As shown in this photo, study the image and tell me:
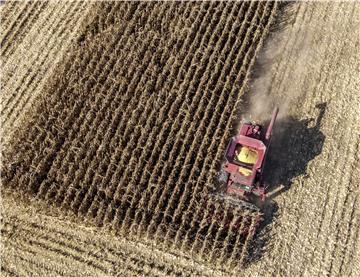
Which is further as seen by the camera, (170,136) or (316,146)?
(170,136)

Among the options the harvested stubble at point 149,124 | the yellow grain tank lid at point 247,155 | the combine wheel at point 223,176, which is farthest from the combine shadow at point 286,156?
the combine wheel at point 223,176

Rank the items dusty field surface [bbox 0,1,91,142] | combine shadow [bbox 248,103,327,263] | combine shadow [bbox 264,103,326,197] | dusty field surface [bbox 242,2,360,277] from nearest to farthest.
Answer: dusty field surface [bbox 242,2,360,277] → combine shadow [bbox 248,103,327,263] → combine shadow [bbox 264,103,326,197] → dusty field surface [bbox 0,1,91,142]

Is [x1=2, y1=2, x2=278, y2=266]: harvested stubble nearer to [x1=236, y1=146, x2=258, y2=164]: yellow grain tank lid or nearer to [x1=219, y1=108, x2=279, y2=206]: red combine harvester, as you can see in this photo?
[x1=219, y1=108, x2=279, y2=206]: red combine harvester

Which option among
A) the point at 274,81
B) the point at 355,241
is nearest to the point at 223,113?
the point at 274,81

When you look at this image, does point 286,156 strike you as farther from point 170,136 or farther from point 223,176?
point 170,136

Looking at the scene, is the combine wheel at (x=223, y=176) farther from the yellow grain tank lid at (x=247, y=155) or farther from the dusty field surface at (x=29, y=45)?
the dusty field surface at (x=29, y=45)

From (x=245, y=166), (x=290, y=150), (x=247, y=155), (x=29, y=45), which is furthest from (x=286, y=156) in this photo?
(x=29, y=45)

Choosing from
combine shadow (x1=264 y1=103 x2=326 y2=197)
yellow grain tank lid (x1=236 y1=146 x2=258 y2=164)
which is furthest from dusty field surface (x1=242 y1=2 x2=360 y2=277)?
yellow grain tank lid (x1=236 y1=146 x2=258 y2=164)
